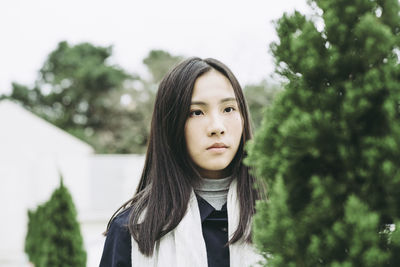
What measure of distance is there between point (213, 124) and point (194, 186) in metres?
0.40

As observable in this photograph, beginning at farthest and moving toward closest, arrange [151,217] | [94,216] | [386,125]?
[94,216] → [151,217] → [386,125]

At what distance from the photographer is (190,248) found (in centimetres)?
195

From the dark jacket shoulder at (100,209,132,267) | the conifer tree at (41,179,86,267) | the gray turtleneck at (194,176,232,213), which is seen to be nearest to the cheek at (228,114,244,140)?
the gray turtleneck at (194,176,232,213)

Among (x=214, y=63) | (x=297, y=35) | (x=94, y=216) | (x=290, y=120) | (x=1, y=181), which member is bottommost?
(x=94, y=216)

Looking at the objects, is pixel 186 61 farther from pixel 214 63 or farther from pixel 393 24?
pixel 393 24

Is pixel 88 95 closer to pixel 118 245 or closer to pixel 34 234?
pixel 34 234

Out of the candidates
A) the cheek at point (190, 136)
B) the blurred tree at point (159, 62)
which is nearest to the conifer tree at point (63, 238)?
the cheek at point (190, 136)

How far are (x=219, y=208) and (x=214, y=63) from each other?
0.71 metres

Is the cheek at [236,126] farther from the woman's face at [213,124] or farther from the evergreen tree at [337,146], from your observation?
the evergreen tree at [337,146]

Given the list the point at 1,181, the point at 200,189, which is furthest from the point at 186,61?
the point at 1,181

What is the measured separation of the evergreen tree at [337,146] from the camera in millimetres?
901

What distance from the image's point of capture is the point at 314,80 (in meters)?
1.03

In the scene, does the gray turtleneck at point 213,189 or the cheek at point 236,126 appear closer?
the cheek at point 236,126

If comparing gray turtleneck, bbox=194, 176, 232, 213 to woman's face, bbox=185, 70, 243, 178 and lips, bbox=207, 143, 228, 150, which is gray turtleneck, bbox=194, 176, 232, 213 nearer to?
woman's face, bbox=185, 70, 243, 178
